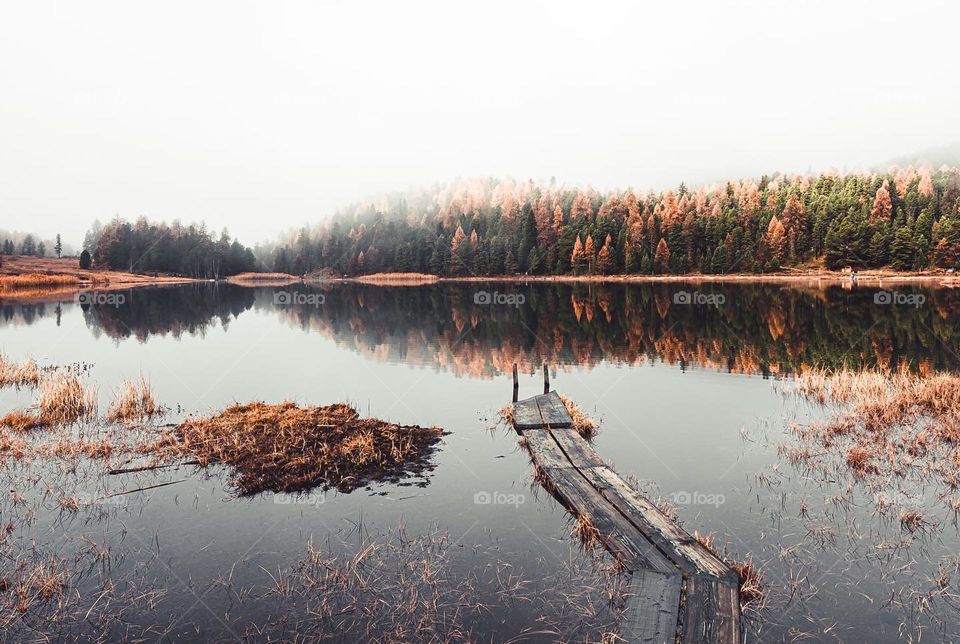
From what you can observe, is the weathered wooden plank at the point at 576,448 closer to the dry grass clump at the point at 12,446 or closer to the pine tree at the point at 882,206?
the dry grass clump at the point at 12,446

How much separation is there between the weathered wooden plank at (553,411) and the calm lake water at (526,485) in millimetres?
1438

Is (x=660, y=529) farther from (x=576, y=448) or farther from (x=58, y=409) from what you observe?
(x=58, y=409)

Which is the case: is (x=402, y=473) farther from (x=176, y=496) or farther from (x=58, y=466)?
(x=58, y=466)

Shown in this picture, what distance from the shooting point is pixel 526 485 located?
547 inches

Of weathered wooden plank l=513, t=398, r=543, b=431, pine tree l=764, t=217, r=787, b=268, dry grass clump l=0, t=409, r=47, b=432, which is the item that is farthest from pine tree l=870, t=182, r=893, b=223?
dry grass clump l=0, t=409, r=47, b=432

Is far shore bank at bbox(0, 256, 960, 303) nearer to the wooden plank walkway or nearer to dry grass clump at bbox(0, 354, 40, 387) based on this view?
dry grass clump at bbox(0, 354, 40, 387)

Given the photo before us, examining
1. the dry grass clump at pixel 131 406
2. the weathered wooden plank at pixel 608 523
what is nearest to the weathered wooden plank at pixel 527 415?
the weathered wooden plank at pixel 608 523

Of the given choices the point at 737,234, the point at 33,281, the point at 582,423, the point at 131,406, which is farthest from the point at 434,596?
the point at 737,234

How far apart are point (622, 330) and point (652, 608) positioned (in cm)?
3741

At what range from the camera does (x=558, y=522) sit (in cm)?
1170

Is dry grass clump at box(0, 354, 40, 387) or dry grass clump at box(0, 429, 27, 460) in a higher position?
dry grass clump at box(0, 354, 40, 387)

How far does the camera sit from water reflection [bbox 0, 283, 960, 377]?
30.9 meters

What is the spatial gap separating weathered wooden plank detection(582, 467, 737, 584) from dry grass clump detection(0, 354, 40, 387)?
27865 mm

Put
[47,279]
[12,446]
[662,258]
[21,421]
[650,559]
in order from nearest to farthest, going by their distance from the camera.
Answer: [650,559], [12,446], [21,421], [47,279], [662,258]
